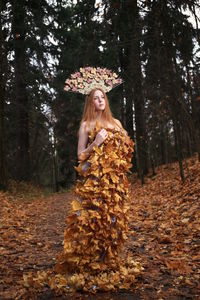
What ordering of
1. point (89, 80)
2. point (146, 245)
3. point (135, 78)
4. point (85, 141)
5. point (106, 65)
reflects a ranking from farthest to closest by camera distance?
point (106, 65) < point (135, 78) < point (146, 245) < point (89, 80) < point (85, 141)

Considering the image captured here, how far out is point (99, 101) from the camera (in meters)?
4.01

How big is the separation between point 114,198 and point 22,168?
14.2 meters

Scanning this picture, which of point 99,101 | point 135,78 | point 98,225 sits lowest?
point 98,225

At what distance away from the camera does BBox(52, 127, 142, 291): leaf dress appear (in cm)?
366

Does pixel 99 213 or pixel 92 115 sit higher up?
pixel 92 115

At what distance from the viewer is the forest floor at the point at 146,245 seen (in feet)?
11.4

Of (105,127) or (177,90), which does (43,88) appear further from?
(105,127)

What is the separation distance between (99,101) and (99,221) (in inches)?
57.2

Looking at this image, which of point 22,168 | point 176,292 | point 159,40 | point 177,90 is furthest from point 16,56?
point 176,292

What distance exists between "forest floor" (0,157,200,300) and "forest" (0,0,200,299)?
30 millimetres

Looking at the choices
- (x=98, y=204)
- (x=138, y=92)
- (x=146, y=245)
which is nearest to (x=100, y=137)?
(x=98, y=204)

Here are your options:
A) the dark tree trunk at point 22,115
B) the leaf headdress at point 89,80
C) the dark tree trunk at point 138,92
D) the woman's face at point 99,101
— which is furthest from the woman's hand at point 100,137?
the dark tree trunk at point 22,115

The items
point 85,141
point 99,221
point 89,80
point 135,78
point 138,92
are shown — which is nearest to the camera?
point 99,221

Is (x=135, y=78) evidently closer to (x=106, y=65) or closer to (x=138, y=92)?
(x=138, y=92)
